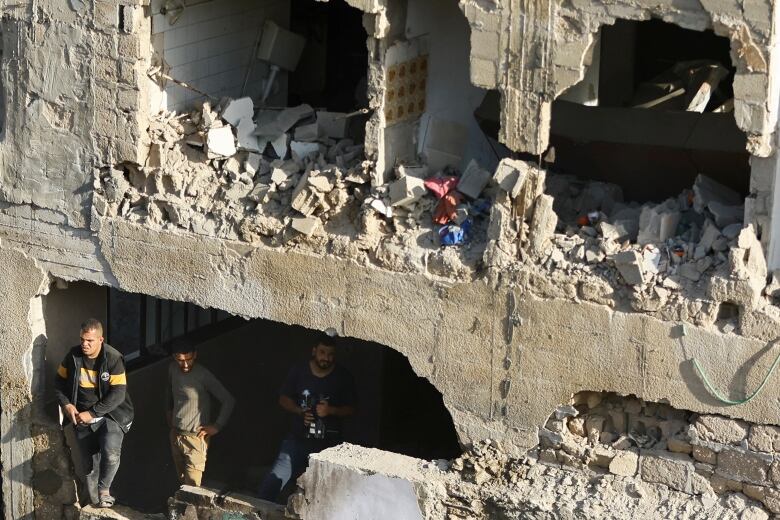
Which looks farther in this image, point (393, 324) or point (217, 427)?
point (217, 427)

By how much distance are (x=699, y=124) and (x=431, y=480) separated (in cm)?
257

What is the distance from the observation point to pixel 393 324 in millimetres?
9672

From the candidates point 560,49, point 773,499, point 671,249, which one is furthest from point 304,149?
point 773,499

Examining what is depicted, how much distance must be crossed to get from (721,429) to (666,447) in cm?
38

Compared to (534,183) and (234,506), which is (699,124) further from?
(234,506)

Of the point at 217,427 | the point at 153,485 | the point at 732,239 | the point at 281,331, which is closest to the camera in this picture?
the point at 732,239

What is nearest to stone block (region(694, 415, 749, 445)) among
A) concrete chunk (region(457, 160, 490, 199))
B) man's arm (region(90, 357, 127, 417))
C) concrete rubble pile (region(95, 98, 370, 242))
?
concrete chunk (region(457, 160, 490, 199))

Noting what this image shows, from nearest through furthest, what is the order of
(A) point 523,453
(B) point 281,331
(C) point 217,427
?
1. (A) point 523,453
2. (C) point 217,427
3. (B) point 281,331

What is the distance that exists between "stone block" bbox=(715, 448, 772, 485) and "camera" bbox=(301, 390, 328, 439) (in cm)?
280

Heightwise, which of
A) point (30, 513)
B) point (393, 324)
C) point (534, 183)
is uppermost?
point (534, 183)

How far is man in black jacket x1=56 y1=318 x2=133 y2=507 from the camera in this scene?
35.2 ft

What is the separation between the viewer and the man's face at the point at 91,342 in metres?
10.6

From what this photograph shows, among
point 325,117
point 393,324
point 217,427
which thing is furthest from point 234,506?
point 325,117

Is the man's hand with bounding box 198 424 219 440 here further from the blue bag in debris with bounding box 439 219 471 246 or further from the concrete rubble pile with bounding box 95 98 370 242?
the blue bag in debris with bounding box 439 219 471 246
